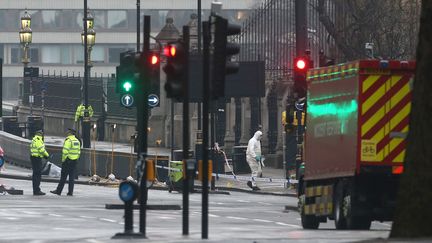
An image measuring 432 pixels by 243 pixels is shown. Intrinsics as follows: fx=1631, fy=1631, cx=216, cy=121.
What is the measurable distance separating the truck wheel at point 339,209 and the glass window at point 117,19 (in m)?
94.6

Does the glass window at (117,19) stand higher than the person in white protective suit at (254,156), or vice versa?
the glass window at (117,19)

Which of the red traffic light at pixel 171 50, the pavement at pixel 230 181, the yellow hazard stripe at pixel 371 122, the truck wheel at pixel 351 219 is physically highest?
the red traffic light at pixel 171 50

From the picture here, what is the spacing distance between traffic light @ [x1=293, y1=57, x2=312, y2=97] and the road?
2.68 metres

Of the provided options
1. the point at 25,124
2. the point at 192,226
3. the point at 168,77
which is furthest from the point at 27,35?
the point at 168,77

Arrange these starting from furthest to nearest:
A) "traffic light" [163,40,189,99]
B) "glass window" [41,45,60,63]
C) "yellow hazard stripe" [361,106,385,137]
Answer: "glass window" [41,45,60,63] < "yellow hazard stripe" [361,106,385,137] < "traffic light" [163,40,189,99]

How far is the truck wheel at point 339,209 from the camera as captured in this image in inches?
1095

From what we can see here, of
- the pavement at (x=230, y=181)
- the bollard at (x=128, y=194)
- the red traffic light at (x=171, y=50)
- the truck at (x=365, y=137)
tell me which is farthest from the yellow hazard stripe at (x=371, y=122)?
the pavement at (x=230, y=181)

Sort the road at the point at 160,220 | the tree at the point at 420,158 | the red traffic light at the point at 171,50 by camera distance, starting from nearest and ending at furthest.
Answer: the tree at the point at 420,158, the red traffic light at the point at 171,50, the road at the point at 160,220

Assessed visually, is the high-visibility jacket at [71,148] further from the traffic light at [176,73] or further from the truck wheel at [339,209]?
the traffic light at [176,73]

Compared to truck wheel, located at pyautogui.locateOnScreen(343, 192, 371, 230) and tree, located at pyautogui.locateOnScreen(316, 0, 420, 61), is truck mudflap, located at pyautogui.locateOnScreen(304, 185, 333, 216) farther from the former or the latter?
tree, located at pyautogui.locateOnScreen(316, 0, 420, 61)

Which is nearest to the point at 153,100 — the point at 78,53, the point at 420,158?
the point at 420,158

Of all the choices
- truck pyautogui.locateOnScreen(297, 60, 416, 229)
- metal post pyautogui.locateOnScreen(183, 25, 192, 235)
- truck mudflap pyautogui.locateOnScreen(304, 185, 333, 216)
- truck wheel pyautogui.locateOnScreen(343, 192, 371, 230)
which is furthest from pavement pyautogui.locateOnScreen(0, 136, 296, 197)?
metal post pyautogui.locateOnScreen(183, 25, 192, 235)

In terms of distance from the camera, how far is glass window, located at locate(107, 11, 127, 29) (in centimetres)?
12231

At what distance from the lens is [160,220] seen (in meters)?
31.2
